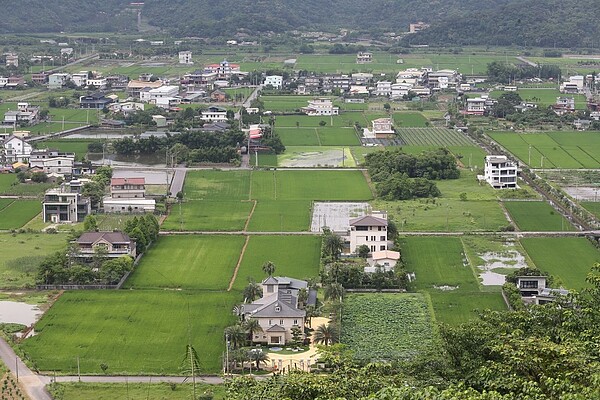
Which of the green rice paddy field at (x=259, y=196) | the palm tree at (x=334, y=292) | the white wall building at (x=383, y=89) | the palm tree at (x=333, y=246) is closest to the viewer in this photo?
the palm tree at (x=334, y=292)

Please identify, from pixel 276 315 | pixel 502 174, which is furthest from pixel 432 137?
pixel 276 315

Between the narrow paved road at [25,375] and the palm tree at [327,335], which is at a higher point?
the palm tree at [327,335]

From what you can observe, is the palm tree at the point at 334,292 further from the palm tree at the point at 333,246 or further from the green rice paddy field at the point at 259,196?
the green rice paddy field at the point at 259,196

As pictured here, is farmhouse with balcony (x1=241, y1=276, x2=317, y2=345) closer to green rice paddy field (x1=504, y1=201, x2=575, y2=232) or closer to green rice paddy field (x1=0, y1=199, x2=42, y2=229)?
green rice paddy field (x1=504, y1=201, x2=575, y2=232)

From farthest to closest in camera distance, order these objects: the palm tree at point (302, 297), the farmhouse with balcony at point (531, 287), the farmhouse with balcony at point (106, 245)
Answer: the farmhouse with balcony at point (106, 245) → the farmhouse with balcony at point (531, 287) → the palm tree at point (302, 297)

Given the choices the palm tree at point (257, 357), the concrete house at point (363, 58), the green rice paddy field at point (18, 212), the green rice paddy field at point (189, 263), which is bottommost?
the green rice paddy field at point (18, 212)

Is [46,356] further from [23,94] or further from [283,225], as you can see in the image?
[23,94]

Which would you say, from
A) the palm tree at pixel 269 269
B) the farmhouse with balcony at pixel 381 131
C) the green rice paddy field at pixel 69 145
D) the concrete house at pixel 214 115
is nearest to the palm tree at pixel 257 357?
the palm tree at pixel 269 269

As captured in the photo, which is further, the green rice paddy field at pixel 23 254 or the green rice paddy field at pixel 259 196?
the green rice paddy field at pixel 259 196
